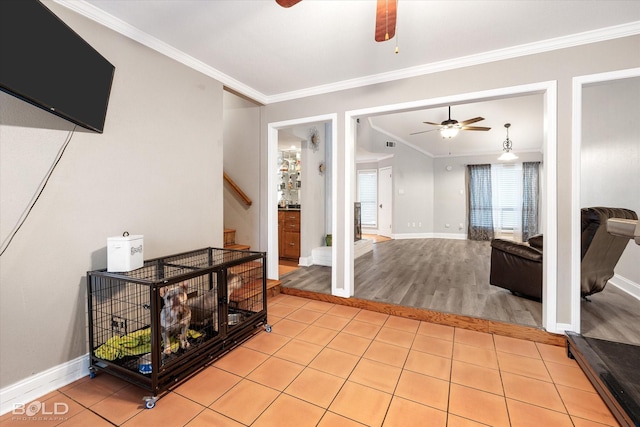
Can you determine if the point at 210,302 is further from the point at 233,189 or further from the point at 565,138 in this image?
the point at 565,138

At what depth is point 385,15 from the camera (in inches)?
58.7

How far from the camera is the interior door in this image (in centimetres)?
824

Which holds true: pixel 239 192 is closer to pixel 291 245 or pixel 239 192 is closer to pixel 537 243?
pixel 291 245

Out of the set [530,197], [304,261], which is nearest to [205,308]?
[304,261]

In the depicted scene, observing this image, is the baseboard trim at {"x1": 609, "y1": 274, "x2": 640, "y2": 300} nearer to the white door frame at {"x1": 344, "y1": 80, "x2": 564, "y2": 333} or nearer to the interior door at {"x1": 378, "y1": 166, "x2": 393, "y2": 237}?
the white door frame at {"x1": 344, "y1": 80, "x2": 564, "y2": 333}

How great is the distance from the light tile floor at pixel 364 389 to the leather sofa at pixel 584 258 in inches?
37.2

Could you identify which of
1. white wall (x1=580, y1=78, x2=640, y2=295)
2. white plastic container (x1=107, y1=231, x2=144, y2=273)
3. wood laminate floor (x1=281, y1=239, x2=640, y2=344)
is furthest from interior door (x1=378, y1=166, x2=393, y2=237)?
white plastic container (x1=107, y1=231, x2=144, y2=273)

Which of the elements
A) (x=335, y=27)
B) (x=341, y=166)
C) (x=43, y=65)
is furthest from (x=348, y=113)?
(x=43, y=65)

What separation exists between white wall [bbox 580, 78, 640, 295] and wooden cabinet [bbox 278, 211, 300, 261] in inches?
169

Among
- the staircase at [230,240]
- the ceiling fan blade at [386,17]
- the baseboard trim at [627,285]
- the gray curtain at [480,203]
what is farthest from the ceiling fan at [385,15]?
the gray curtain at [480,203]

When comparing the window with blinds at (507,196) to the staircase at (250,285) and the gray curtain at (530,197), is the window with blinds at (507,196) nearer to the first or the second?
the gray curtain at (530,197)

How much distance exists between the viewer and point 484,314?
8.87ft

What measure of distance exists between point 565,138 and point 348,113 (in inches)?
78.7

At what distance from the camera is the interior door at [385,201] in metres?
8.24
